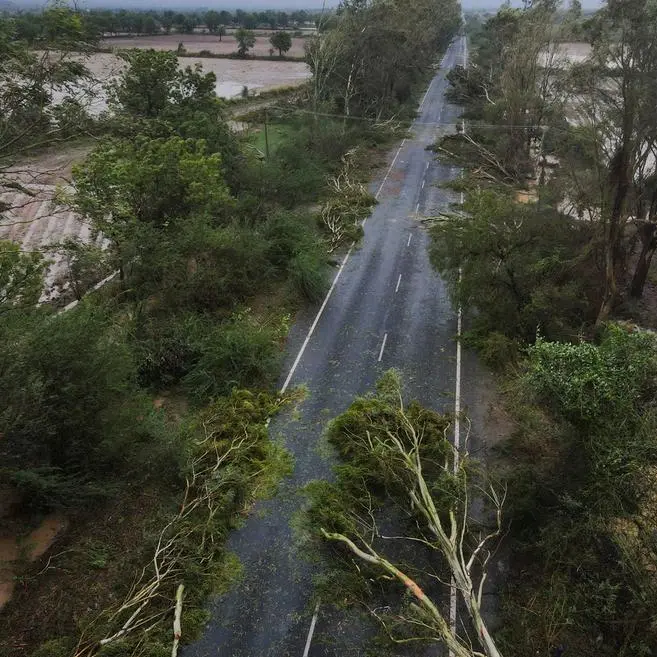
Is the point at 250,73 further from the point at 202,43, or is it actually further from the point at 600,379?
the point at 600,379

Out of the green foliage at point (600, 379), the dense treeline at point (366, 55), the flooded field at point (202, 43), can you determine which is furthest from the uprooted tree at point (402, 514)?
the flooded field at point (202, 43)

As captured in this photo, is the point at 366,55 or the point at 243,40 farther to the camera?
the point at 243,40

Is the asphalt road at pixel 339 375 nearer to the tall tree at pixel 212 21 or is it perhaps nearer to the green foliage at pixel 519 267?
the green foliage at pixel 519 267

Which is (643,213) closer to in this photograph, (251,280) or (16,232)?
(251,280)

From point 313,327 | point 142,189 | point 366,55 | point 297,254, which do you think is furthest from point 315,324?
point 366,55

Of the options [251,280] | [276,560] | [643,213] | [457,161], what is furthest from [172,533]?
[457,161]
